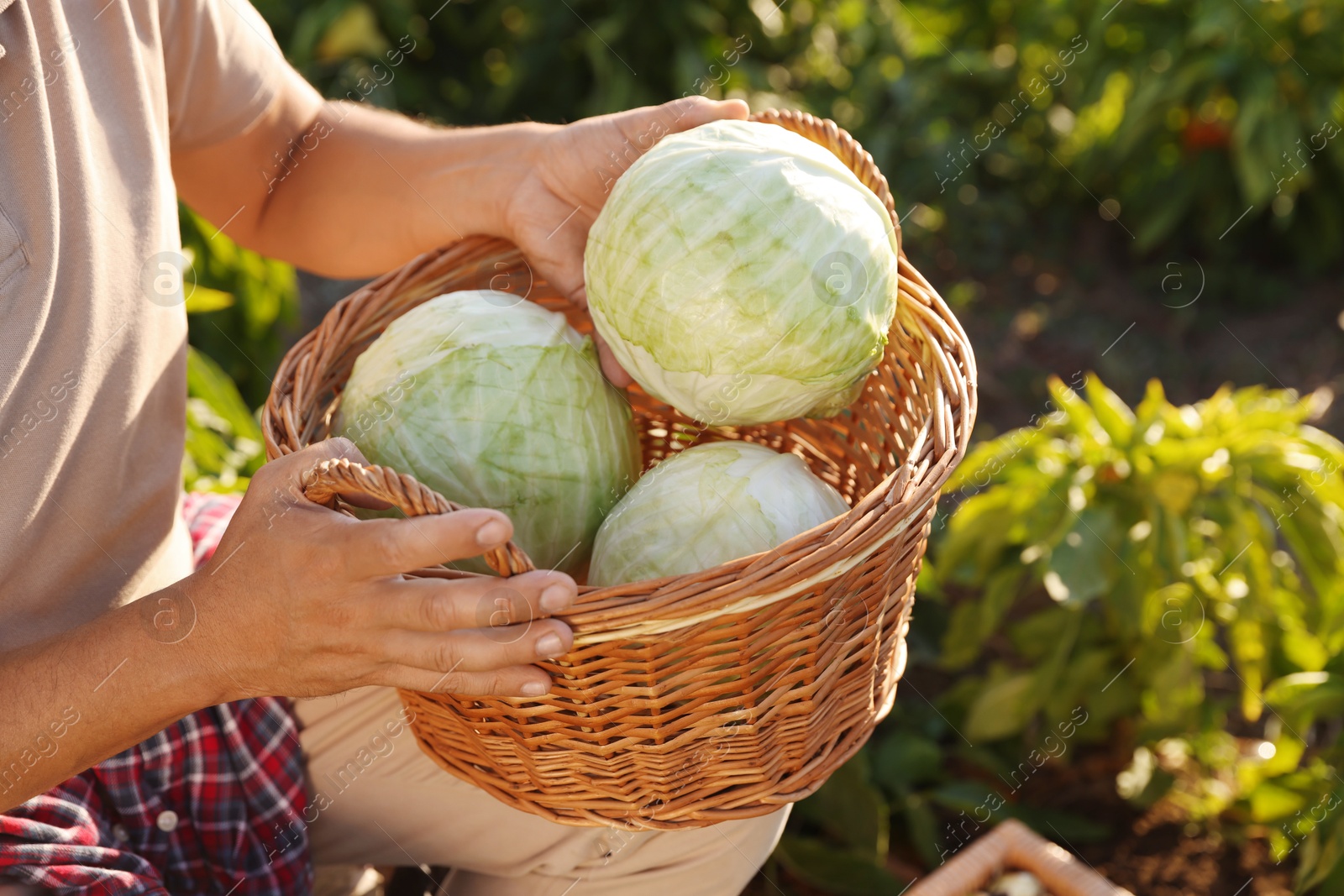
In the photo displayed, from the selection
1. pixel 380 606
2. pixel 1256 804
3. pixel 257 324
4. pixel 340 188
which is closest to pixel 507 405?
pixel 380 606

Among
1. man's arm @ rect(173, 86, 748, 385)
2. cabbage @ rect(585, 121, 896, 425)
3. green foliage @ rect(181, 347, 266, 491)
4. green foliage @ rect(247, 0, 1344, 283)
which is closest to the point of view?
cabbage @ rect(585, 121, 896, 425)

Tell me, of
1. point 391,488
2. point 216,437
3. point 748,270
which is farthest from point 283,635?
point 216,437

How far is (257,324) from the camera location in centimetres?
307

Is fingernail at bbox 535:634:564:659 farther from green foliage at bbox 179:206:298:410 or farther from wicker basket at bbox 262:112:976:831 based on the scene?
green foliage at bbox 179:206:298:410

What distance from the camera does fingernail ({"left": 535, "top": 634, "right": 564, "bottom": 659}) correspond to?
1.06 meters

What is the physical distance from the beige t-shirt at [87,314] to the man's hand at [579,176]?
0.52 metres

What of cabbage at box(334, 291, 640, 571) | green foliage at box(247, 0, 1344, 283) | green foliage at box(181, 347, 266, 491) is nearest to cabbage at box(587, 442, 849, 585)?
cabbage at box(334, 291, 640, 571)

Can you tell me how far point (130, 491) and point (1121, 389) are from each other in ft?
10.6

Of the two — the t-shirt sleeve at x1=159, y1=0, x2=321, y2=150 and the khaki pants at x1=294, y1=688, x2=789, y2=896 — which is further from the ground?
the t-shirt sleeve at x1=159, y1=0, x2=321, y2=150

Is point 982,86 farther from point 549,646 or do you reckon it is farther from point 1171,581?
point 549,646

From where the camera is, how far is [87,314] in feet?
4.28

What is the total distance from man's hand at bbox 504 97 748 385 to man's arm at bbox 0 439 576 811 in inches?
25.3

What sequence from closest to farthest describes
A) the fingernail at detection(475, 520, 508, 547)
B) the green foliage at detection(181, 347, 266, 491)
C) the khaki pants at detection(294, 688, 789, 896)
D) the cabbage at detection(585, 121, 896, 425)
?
the fingernail at detection(475, 520, 508, 547) → the cabbage at detection(585, 121, 896, 425) → the khaki pants at detection(294, 688, 789, 896) → the green foliage at detection(181, 347, 266, 491)

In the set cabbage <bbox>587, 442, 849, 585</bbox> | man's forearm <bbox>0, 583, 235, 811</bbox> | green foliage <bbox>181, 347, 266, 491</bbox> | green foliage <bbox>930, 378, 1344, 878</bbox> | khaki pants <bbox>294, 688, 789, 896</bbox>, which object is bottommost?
green foliage <bbox>930, 378, 1344, 878</bbox>
